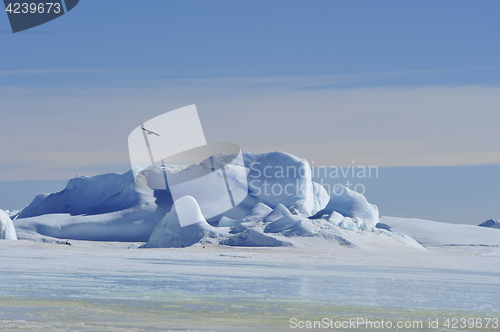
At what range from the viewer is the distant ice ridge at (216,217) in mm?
31328

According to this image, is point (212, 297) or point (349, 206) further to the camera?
point (349, 206)

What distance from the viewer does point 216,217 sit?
4266 centimetres

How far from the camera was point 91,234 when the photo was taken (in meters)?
43.0

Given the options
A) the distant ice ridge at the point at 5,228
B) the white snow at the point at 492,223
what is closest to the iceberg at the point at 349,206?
the distant ice ridge at the point at 5,228

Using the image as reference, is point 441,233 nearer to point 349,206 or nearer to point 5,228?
point 349,206

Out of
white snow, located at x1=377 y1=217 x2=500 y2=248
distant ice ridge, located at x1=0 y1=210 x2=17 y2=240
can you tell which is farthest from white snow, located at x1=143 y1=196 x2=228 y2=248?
white snow, located at x1=377 y1=217 x2=500 y2=248

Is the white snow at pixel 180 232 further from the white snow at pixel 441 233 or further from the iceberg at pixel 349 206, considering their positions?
the white snow at pixel 441 233

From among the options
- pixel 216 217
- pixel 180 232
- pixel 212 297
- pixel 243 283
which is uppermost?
pixel 212 297

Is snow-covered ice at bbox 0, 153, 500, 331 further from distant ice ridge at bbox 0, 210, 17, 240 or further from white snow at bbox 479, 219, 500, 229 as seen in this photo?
white snow at bbox 479, 219, 500, 229

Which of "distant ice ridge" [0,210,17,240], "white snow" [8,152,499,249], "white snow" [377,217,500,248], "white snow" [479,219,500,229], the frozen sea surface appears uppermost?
the frozen sea surface

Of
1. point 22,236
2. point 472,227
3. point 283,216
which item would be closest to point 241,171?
point 283,216

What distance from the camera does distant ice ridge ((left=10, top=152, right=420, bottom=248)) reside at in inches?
1233

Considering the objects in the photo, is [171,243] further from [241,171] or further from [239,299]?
[239,299]

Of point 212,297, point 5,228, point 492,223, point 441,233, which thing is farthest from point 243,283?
point 492,223
